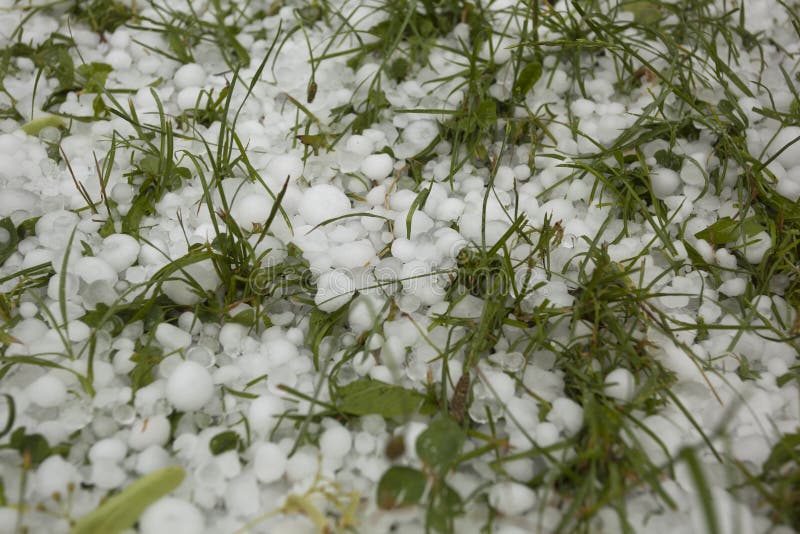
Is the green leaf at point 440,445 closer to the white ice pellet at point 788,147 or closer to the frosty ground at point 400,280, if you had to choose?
the frosty ground at point 400,280

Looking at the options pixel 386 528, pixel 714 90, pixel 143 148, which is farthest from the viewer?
pixel 714 90

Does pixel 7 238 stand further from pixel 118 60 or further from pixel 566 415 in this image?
pixel 566 415

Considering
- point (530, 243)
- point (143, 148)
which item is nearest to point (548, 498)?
point (530, 243)

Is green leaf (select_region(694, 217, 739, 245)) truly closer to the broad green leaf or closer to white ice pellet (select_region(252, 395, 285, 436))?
white ice pellet (select_region(252, 395, 285, 436))

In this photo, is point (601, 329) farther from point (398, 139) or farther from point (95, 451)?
point (95, 451)

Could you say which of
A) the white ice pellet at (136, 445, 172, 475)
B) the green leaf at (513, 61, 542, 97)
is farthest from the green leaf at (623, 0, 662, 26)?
the white ice pellet at (136, 445, 172, 475)

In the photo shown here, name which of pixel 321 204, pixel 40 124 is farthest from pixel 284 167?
pixel 40 124
